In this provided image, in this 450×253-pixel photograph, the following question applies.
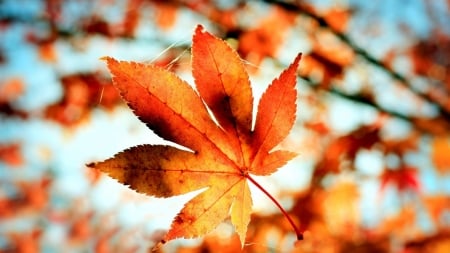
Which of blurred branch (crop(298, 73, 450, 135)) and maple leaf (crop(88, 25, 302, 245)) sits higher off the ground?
blurred branch (crop(298, 73, 450, 135))

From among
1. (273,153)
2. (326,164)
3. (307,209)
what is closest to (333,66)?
(326,164)

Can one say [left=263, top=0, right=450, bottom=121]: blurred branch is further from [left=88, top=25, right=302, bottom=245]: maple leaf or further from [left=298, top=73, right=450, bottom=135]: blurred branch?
[left=88, top=25, right=302, bottom=245]: maple leaf

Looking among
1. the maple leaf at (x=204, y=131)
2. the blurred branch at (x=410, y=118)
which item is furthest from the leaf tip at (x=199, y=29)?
the blurred branch at (x=410, y=118)

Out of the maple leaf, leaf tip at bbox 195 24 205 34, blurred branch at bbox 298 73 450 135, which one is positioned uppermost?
blurred branch at bbox 298 73 450 135

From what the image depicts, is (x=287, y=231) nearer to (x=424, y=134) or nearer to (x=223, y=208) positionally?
(x=424, y=134)

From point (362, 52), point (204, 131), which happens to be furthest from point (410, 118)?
point (204, 131)

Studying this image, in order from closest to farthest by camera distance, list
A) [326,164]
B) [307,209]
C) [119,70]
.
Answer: [119,70] < [326,164] < [307,209]

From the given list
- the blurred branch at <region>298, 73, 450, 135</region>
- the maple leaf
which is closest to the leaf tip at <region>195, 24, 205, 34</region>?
the maple leaf

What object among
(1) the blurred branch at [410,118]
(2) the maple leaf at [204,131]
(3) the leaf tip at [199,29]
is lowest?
(2) the maple leaf at [204,131]

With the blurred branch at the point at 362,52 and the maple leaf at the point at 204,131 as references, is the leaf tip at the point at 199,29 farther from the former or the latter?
the blurred branch at the point at 362,52
